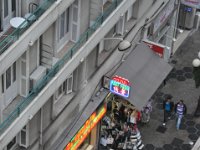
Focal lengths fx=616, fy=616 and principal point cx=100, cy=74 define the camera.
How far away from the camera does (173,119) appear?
43812mm

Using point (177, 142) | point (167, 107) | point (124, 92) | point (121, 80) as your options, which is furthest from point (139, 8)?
point (177, 142)

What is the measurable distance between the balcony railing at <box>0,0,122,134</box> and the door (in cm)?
335

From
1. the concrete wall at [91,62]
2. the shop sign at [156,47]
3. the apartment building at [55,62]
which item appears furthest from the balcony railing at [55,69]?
the shop sign at [156,47]

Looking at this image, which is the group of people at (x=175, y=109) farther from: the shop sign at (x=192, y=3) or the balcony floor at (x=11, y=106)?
the balcony floor at (x=11, y=106)

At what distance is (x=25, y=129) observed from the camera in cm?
3033

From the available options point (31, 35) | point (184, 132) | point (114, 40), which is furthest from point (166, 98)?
point (31, 35)

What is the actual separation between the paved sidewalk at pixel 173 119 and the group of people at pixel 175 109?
0.53m

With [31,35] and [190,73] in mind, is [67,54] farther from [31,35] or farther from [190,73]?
[190,73]

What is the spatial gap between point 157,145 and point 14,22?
59.9ft

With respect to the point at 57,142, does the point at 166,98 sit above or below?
below

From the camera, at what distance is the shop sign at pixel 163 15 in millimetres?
44250

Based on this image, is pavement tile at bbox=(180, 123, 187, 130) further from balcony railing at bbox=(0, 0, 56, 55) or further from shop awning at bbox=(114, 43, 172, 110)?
balcony railing at bbox=(0, 0, 56, 55)

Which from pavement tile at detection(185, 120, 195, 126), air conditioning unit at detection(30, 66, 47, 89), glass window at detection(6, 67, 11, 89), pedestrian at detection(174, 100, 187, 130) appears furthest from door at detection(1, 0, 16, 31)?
pavement tile at detection(185, 120, 195, 126)

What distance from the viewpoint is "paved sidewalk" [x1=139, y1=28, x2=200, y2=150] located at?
41.9 m
